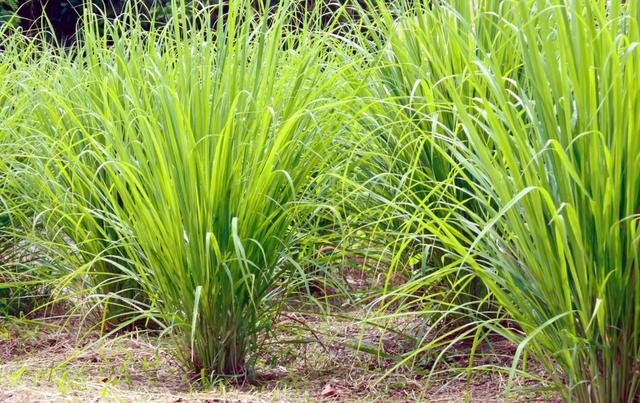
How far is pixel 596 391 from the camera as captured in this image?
2.14 meters

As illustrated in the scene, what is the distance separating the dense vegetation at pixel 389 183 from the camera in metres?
2.10

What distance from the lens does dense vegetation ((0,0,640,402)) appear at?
2.10 metres

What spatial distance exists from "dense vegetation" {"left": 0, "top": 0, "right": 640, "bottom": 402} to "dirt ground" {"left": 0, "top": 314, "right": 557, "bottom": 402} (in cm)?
10

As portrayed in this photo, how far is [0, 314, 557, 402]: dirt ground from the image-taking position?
2734 mm

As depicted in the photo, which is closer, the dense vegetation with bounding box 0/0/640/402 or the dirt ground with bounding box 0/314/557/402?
the dense vegetation with bounding box 0/0/640/402

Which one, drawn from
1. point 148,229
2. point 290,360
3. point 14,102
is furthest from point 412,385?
point 14,102

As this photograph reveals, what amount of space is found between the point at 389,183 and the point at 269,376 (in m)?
0.76

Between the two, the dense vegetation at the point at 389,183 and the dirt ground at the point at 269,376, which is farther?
the dirt ground at the point at 269,376

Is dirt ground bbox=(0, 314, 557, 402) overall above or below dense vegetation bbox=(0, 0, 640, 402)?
below

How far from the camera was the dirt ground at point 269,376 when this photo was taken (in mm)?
2734

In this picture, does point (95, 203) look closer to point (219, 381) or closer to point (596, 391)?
point (219, 381)

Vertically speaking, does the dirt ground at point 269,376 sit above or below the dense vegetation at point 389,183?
below

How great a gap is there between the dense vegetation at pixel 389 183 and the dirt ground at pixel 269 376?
10 cm

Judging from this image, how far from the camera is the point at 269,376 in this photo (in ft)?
10.0
